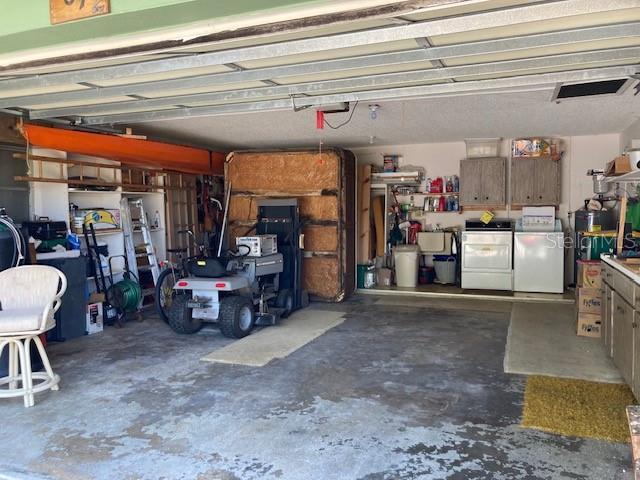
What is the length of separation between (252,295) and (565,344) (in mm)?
3520

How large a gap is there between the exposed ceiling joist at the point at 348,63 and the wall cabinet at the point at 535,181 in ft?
18.9

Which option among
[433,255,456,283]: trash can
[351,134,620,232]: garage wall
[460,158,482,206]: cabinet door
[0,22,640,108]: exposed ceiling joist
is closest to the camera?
[0,22,640,108]: exposed ceiling joist

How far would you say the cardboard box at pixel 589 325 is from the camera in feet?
18.0

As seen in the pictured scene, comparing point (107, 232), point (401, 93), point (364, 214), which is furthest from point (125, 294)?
point (401, 93)

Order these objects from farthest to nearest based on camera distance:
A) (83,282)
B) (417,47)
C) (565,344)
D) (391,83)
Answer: (83,282)
(565,344)
(391,83)
(417,47)

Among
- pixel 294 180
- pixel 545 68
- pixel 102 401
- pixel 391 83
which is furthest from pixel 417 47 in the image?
pixel 294 180

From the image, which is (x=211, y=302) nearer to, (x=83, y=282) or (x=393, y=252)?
(x=83, y=282)

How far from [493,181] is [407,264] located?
6.49 feet

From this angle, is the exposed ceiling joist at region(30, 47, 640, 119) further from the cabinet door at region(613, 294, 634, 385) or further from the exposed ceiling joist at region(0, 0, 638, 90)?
the cabinet door at region(613, 294, 634, 385)

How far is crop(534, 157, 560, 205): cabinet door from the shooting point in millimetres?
8148

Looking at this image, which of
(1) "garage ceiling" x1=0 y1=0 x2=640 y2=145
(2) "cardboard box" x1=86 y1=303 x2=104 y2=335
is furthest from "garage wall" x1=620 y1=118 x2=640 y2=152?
(2) "cardboard box" x1=86 y1=303 x2=104 y2=335

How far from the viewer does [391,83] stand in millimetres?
3803

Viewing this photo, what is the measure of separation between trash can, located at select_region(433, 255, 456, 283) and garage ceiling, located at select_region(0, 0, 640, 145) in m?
4.21

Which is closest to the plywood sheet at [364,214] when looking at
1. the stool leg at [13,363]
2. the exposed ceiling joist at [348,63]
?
the exposed ceiling joist at [348,63]
